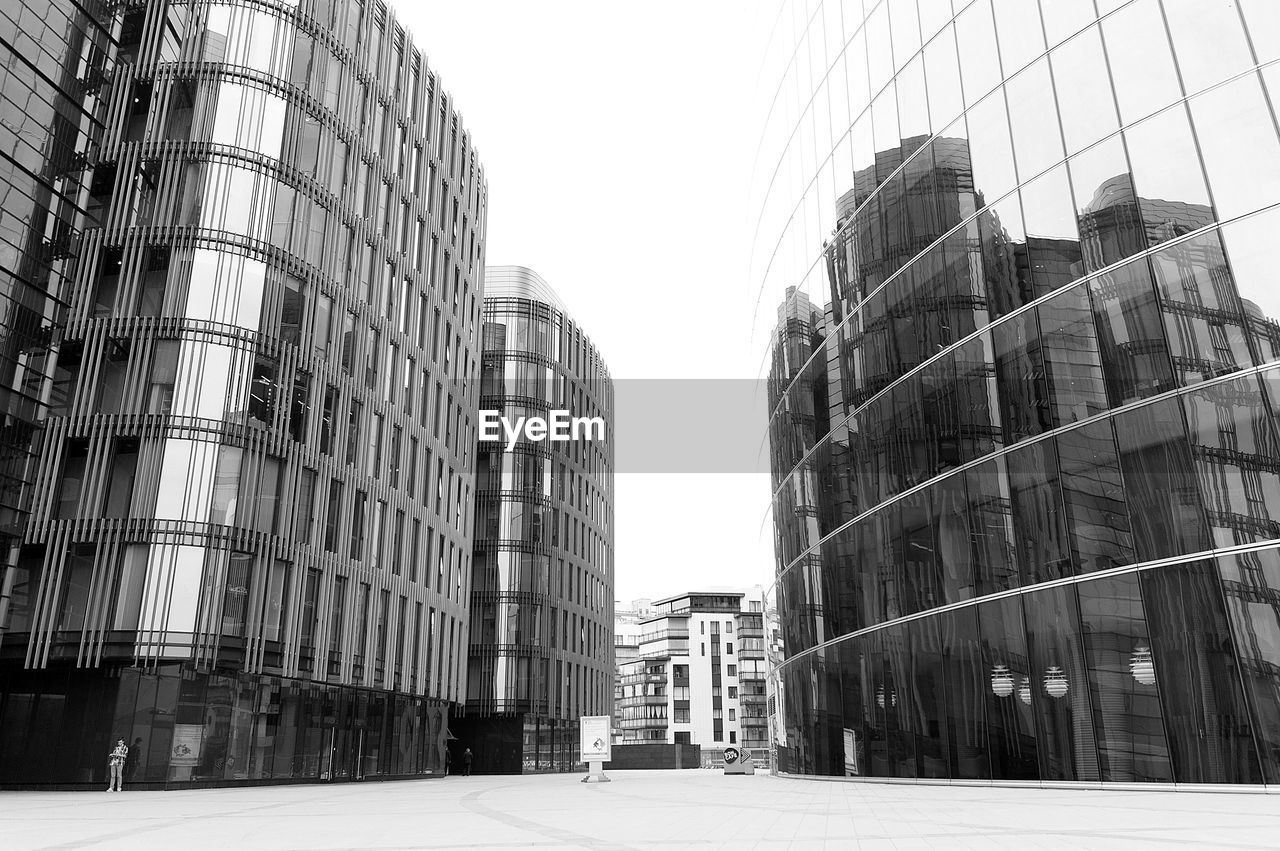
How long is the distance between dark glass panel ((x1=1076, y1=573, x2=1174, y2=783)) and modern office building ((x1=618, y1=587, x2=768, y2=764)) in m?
119

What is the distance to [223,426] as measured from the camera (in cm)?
3114

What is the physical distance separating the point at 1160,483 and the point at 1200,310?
3.47 metres

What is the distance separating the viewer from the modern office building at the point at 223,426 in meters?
28.3

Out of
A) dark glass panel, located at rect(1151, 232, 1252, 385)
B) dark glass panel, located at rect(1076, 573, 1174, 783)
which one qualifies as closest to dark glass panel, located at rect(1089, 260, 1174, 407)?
dark glass panel, located at rect(1151, 232, 1252, 385)

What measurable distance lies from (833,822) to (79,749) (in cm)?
2410

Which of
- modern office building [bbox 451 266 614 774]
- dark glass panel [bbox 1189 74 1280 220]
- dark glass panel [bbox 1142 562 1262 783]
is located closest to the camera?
dark glass panel [bbox 1142 562 1262 783]

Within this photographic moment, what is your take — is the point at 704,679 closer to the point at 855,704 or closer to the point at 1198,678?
the point at 855,704

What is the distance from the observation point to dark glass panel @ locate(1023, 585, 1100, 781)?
18.5m

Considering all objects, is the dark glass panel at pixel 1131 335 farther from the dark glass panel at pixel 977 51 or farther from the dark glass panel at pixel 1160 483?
the dark glass panel at pixel 977 51

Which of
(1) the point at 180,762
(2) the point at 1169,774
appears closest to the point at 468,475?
(1) the point at 180,762

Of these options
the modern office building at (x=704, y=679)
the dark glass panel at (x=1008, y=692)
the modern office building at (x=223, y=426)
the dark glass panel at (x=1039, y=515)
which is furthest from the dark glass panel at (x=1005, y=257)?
the modern office building at (x=704, y=679)

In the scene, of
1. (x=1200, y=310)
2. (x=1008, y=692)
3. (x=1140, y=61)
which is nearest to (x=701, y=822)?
(x=1008, y=692)

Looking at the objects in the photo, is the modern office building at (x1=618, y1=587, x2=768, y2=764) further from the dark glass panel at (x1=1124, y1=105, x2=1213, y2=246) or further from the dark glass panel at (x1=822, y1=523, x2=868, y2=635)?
the dark glass panel at (x1=1124, y1=105, x2=1213, y2=246)

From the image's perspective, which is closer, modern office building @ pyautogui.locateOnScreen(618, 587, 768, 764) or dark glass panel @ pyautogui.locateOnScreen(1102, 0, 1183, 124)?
dark glass panel @ pyautogui.locateOnScreen(1102, 0, 1183, 124)
